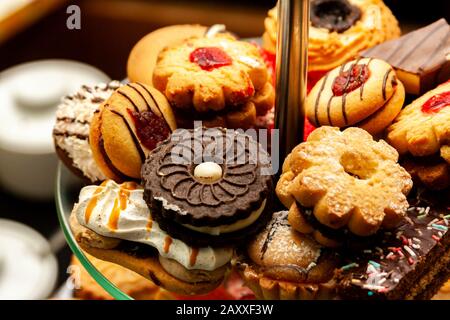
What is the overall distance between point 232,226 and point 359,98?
13.3 inches

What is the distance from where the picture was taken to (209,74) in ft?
4.19

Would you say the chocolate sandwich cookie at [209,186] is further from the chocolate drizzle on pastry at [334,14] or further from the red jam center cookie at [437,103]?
the chocolate drizzle on pastry at [334,14]

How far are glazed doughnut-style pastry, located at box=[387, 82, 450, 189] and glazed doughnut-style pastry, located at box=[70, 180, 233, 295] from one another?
37 cm

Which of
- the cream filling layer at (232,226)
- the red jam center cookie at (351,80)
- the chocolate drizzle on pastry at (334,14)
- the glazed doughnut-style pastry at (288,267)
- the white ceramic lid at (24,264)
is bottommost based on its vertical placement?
the white ceramic lid at (24,264)

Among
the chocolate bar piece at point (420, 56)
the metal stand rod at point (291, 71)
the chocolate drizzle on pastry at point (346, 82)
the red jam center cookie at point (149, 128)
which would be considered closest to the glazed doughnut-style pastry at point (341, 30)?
the chocolate bar piece at point (420, 56)

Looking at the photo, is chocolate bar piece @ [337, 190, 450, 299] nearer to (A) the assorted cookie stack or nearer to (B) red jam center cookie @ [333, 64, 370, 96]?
(A) the assorted cookie stack

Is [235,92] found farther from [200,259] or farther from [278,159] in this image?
[200,259]

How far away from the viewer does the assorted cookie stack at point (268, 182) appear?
109 centimetres

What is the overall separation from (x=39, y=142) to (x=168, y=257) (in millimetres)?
886

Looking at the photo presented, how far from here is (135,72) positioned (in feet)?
4.90

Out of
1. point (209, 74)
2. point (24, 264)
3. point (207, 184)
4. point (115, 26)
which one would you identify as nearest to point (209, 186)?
point (207, 184)

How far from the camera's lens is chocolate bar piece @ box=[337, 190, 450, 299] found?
1083 millimetres

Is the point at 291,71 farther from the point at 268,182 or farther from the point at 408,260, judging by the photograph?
the point at 408,260

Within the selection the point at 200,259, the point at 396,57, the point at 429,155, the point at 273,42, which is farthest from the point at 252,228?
the point at 273,42
